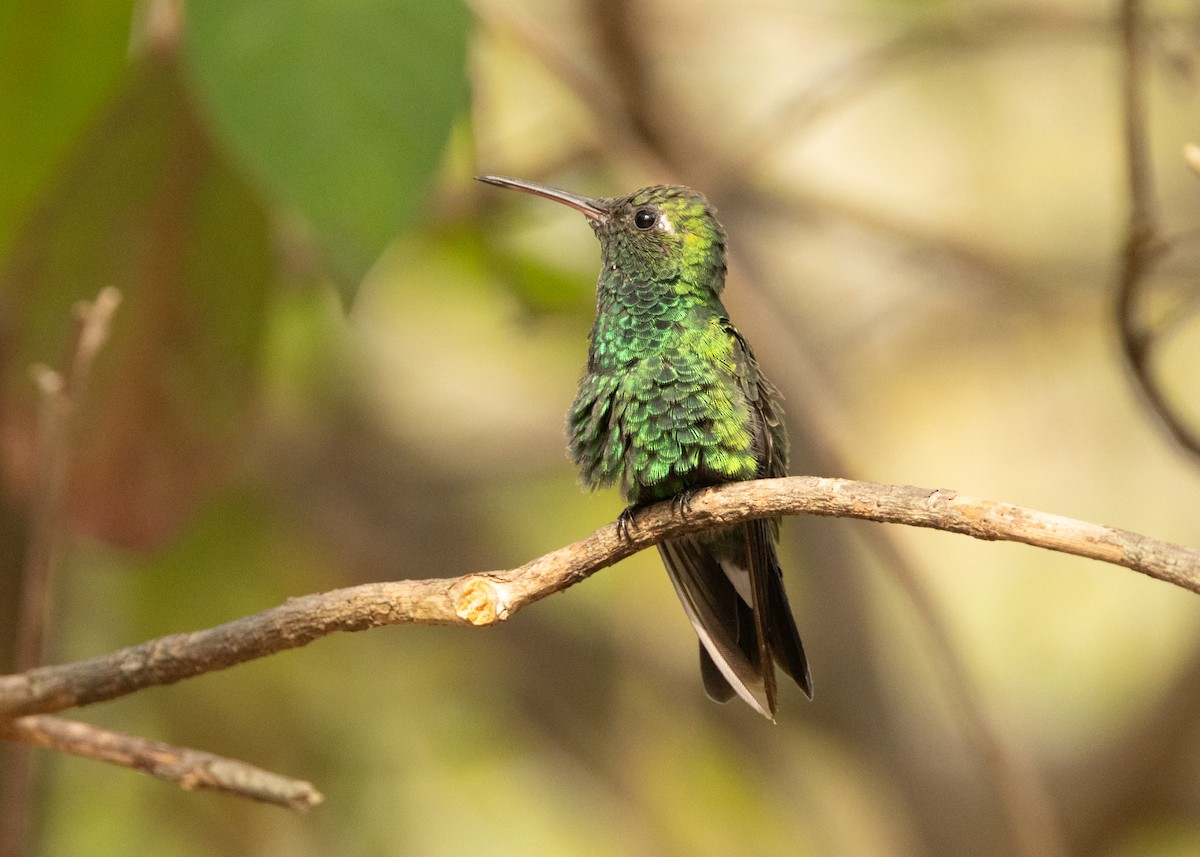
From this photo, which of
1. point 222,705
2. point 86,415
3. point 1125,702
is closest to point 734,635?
point 86,415

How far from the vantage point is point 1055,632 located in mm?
4461

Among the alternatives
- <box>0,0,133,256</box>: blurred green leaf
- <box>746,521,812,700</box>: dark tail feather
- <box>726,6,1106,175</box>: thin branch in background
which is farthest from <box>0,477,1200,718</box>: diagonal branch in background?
<box>726,6,1106,175</box>: thin branch in background

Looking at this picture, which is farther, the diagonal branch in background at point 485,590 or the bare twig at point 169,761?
the bare twig at point 169,761

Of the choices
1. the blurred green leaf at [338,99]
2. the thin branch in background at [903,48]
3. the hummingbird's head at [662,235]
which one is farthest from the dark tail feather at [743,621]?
the thin branch in background at [903,48]

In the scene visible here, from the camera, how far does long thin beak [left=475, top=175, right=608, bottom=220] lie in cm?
236

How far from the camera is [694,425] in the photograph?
2133 mm

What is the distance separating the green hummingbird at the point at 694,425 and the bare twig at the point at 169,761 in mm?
657

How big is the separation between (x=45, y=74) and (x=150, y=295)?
0.57 m

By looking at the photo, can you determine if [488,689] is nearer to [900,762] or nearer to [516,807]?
[516,807]

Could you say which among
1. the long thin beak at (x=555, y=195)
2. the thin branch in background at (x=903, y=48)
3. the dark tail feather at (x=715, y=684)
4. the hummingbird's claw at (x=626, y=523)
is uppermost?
the thin branch in background at (x=903, y=48)

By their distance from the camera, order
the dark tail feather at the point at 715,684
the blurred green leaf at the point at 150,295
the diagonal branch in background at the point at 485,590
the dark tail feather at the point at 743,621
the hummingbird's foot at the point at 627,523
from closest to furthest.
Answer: the diagonal branch in background at the point at 485,590
the hummingbird's foot at the point at 627,523
the dark tail feather at the point at 743,621
the dark tail feather at the point at 715,684
the blurred green leaf at the point at 150,295

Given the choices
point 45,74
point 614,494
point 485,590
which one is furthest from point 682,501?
point 614,494

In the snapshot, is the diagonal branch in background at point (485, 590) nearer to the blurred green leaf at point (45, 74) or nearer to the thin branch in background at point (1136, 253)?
the blurred green leaf at point (45, 74)

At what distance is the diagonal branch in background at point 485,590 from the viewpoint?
4.28ft
